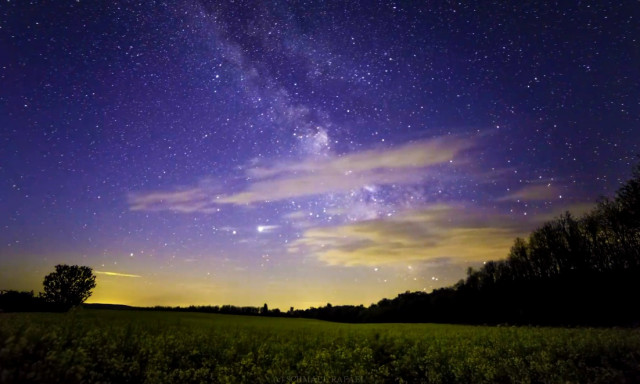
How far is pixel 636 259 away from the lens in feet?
163

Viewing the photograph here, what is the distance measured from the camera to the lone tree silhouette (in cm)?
6988

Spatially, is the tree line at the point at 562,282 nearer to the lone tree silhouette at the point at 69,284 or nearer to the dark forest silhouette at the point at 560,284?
the dark forest silhouette at the point at 560,284

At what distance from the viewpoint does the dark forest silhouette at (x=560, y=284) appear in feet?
Result: 151

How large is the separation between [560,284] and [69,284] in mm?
99953

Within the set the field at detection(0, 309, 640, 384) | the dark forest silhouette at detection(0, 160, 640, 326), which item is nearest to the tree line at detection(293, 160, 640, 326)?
the dark forest silhouette at detection(0, 160, 640, 326)

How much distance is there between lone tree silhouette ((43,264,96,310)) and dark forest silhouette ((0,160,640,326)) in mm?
14660

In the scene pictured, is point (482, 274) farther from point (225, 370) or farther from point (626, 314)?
point (225, 370)

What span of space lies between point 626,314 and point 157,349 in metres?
56.8

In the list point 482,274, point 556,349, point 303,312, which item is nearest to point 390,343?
point 556,349

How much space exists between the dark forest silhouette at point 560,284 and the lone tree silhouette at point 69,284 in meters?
14.7

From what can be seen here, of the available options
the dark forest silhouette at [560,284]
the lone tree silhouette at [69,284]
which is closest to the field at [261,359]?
the dark forest silhouette at [560,284]

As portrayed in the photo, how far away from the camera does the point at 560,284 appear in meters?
59.0

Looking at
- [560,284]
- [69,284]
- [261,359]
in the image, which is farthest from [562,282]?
[69,284]

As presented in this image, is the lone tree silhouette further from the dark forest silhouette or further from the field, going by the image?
the field
